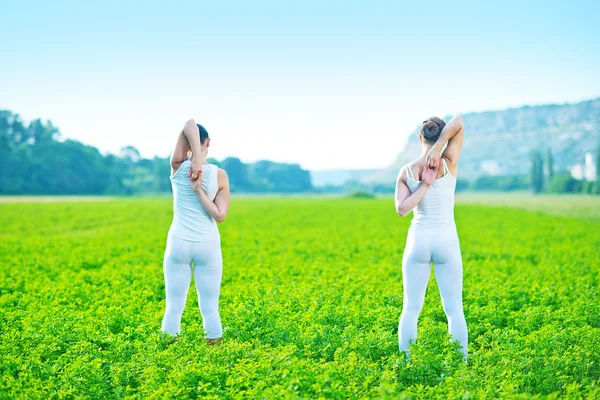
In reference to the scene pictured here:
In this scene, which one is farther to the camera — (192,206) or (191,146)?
(192,206)

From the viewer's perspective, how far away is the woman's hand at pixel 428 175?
5469mm

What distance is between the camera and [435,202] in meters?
5.62

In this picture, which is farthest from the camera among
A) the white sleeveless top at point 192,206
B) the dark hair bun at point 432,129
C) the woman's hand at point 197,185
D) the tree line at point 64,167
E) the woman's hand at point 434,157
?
the tree line at point 64,167

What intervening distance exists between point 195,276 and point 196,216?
2.21ft

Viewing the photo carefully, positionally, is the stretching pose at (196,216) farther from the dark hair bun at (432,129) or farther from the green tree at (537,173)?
the green tree at (537,173)

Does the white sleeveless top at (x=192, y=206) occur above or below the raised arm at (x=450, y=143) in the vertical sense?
below

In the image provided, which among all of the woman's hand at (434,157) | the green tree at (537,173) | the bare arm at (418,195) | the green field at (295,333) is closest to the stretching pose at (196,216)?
the green field at (295,333)

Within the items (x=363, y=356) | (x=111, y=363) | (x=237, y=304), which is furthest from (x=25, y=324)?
(x=363, y=356)

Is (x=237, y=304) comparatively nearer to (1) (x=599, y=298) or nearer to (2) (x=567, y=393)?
(2) (x=567, y=393)

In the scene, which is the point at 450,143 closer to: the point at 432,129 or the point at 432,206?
the point at 432,129

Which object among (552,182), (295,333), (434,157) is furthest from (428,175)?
(552,182)

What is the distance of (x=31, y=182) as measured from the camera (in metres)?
80.9

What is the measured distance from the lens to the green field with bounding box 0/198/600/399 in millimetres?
5445

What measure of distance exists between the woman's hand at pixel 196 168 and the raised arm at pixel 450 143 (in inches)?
92.1
